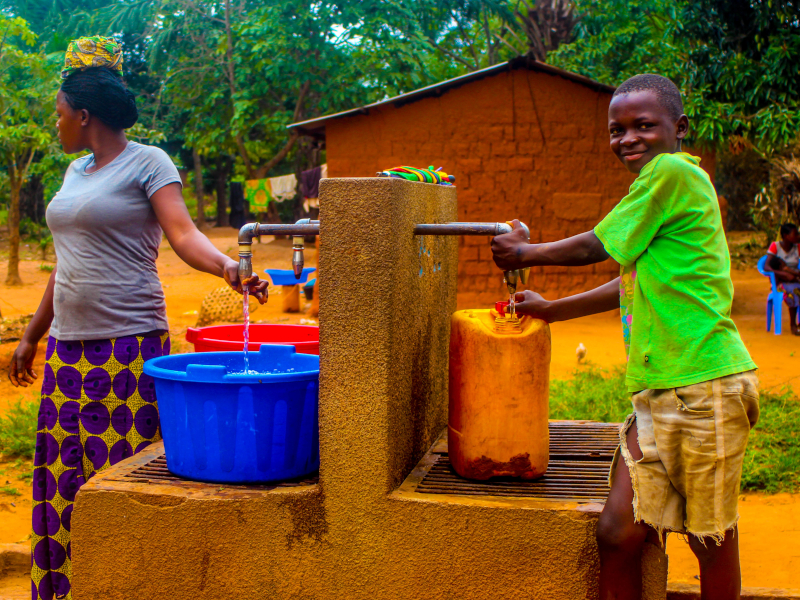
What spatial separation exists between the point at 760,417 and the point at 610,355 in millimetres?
1993

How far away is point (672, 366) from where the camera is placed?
1664 millimetres

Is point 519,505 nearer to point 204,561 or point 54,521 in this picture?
point 204,561

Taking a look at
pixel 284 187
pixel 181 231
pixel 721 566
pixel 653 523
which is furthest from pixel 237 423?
pixel 284 187

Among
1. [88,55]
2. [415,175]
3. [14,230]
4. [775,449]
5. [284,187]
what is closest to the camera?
[415,175]

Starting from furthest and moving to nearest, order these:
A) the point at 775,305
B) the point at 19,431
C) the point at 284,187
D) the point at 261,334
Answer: the point at 284,187 → the point at 775,305 → the point at 19,431 → the point at 261,334

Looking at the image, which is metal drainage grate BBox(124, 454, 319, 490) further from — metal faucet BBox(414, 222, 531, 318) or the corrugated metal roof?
the corrugated metal roof

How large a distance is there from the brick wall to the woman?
19.4 feet

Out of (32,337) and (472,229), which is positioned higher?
(472,229)

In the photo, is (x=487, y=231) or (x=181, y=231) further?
(x=181, y=231)

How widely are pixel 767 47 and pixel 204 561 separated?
8.43 metres

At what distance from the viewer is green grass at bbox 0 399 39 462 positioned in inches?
175

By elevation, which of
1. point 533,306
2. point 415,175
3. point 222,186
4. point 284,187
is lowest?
point 533,306

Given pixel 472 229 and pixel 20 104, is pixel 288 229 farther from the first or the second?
pixel 20 104

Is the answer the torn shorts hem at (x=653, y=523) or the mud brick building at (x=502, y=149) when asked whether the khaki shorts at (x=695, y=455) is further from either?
the mud brick building at (x=502, y=149)
